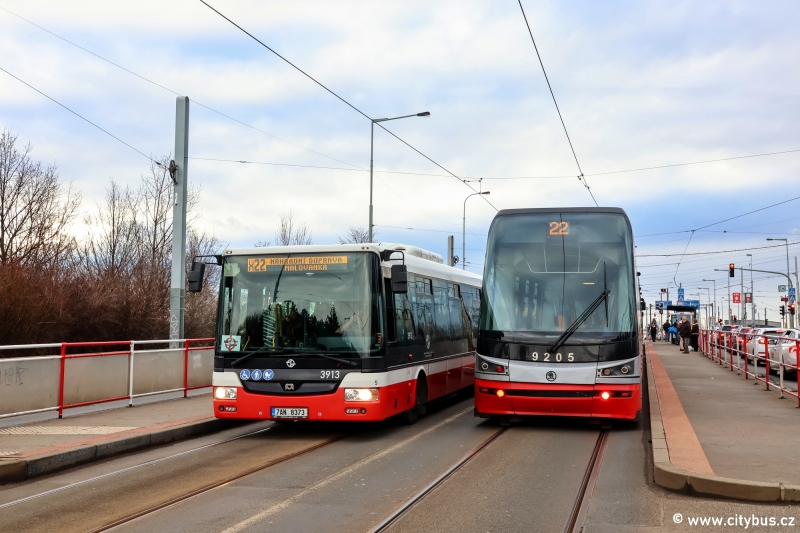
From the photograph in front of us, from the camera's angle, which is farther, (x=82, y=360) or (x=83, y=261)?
(x=83, y=261)

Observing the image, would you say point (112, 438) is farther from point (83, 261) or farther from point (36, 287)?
point (83, 261)

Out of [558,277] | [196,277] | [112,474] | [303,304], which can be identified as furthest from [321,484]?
[558,277]

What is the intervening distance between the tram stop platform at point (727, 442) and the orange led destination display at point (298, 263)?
16.2 ft

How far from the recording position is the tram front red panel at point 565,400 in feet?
39.4

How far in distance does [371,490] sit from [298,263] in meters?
4.71

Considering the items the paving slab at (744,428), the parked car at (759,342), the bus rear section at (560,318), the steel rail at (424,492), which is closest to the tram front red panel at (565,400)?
the bus rear section at (560,318)

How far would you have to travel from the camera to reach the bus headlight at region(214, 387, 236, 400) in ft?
39.2

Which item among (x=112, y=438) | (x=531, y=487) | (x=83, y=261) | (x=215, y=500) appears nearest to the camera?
(x=215, y=500)

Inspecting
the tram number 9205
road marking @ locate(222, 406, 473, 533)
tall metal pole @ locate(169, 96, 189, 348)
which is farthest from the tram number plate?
tall metal pole @ locate(169, 96, 189, 348)

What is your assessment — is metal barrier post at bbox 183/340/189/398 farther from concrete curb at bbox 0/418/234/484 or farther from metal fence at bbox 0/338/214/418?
concrete curb at bbox 0/418/234/484

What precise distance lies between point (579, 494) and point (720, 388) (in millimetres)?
12009

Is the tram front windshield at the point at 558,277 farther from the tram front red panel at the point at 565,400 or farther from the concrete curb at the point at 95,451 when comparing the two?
the concrete curb at the point at 95,451

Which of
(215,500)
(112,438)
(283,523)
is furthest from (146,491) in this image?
(112,438)

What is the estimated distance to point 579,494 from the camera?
8008 millimetres
